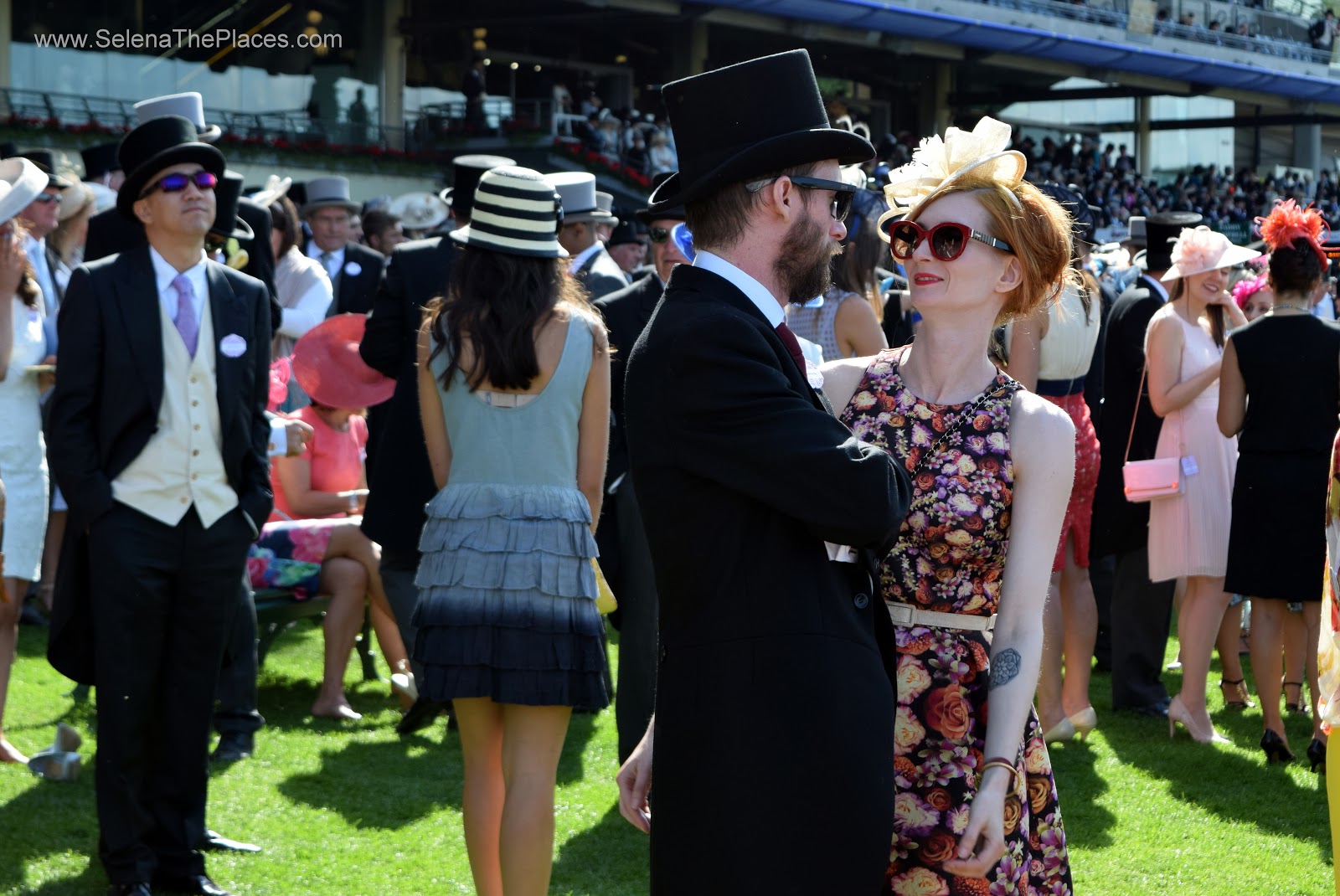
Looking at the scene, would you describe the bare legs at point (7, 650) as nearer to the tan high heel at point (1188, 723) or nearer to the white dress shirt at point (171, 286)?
the white dress shirt at point (171, 286)

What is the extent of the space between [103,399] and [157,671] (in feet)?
2.56

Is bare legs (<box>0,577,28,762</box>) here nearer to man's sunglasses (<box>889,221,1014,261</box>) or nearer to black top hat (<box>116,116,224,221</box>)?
black top hat (<box>116,116,224,221</box>)

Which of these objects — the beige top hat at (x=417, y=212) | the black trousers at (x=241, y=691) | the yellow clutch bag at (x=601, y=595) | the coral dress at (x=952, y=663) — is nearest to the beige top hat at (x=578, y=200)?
the black trousers at (x=241, y=691)

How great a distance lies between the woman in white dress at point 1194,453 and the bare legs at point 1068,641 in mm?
320

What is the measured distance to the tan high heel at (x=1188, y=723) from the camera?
6.27 m

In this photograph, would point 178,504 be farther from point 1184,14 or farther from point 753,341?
point 1184,14

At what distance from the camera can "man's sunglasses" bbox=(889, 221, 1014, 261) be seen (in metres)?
2.68

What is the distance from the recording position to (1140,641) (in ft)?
22.6

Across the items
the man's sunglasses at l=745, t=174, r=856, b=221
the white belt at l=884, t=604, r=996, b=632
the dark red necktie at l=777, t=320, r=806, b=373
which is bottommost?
the white belt at l=884, t=604, r=996, b=632

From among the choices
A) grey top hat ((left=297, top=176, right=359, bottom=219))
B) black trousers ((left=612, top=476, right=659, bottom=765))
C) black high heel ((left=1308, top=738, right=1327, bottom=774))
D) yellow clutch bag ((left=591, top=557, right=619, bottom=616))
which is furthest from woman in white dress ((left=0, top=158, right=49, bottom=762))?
black high heel ((left=1308, top=738, right=1327, bottom=774))

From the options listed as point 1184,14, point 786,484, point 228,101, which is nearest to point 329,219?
point 786,484

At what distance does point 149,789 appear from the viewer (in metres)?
4.48

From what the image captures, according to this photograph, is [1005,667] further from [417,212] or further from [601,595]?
[417,212]

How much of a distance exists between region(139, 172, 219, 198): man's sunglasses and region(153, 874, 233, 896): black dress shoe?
6.30ft
